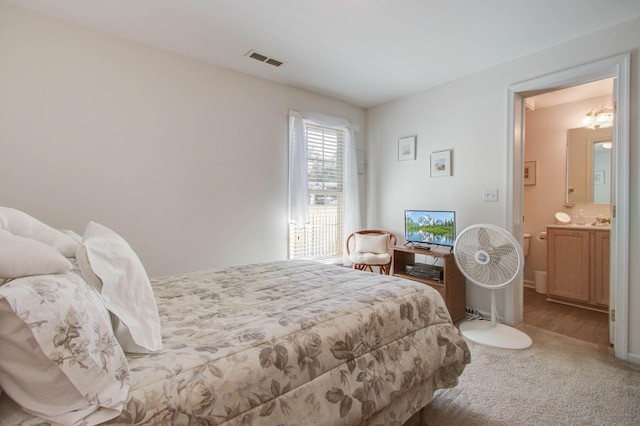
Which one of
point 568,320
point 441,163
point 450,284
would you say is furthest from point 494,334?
point 441,163

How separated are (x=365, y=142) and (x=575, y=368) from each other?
326 centimetres

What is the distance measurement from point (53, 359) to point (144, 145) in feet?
7.47

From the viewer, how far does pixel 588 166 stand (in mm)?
3809

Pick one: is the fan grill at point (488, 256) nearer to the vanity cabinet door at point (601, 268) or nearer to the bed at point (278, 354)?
the bed at point (278, 354)

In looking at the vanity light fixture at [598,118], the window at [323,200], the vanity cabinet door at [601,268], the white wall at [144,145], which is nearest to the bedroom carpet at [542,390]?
the vanity cabinet door at [601,268]

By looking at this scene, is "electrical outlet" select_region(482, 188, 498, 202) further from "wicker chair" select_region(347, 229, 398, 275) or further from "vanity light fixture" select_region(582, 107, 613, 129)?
"vanity light fixture" select_region(582, 107, 613, 129)

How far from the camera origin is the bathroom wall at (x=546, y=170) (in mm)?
3969

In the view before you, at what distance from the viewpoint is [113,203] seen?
2434mm

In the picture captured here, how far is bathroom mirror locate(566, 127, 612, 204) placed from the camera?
3.68m

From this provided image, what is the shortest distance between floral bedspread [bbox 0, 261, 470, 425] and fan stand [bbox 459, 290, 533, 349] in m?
1.11

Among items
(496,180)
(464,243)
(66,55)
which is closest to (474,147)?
(496,180)

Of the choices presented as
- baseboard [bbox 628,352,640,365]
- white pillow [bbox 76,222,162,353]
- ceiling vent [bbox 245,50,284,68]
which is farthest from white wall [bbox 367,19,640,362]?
white pillow [bbox 76,222,162,353]

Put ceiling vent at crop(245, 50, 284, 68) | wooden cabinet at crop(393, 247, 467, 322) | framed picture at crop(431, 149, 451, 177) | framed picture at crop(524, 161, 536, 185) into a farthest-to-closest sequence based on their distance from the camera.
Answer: framed picture at crop(524, 161, 536, 185)
framed picture at crop(431, 149, 451, 177)
wooden cabinet at crop(393, 247, 467, 322)
ceiling vent at crop(245, 50, 284, 68)

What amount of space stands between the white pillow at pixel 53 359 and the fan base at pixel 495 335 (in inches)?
105
